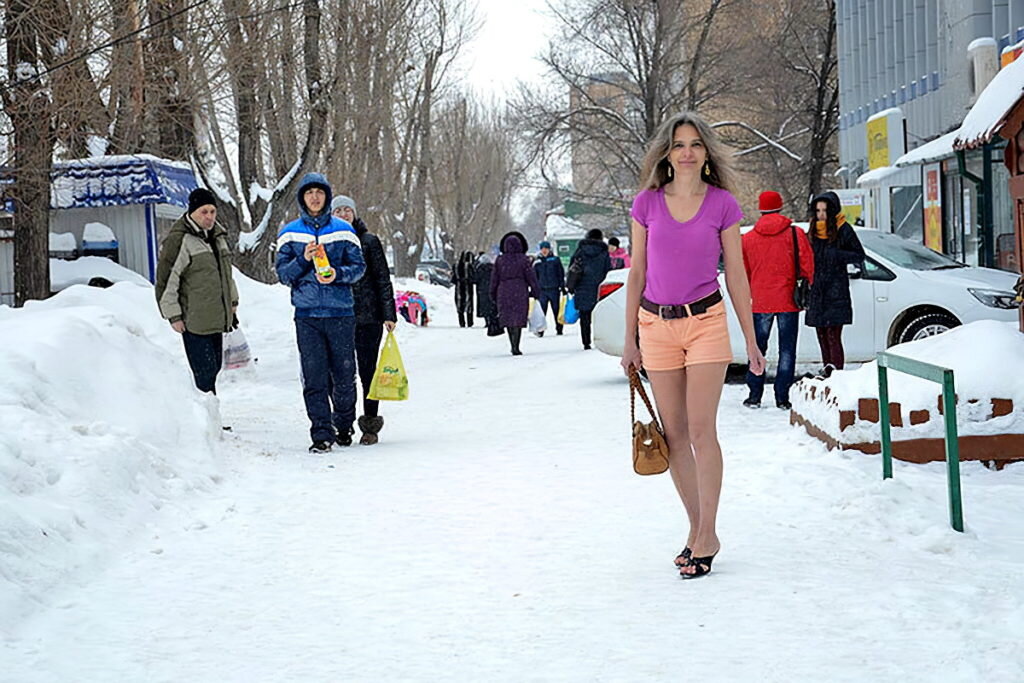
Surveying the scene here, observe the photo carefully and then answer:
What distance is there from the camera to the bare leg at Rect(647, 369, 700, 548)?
6.25 meters

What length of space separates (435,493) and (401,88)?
3633 centimetres

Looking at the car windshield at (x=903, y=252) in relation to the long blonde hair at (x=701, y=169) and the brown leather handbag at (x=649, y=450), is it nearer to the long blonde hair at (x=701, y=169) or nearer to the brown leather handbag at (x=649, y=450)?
the long blonde hair at (x=701, y=169)

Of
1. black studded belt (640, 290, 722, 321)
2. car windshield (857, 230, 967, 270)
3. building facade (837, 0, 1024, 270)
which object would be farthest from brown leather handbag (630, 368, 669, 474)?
building facade (837, 0, 1024, 270)

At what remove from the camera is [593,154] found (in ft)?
162

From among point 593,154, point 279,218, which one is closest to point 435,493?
point 279,218

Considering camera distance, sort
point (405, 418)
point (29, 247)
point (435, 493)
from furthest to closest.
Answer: point (29, 247) → point (405, 418) → point (435, 493)

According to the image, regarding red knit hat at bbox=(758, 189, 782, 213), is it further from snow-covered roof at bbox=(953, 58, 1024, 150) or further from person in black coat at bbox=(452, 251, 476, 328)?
person in black coat at bbox=(452, 251, 476, 328)

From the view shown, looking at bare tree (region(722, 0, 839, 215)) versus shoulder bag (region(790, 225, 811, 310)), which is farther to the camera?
bare tree (region(722, 0, 839, 215))

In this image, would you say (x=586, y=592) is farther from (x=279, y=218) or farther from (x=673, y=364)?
(x=279, y=218)

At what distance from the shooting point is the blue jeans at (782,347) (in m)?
12.5

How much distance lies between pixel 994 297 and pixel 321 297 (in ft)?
22.2

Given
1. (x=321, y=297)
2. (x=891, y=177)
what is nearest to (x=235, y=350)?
(x=321, y=297)

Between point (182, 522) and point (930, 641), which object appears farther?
point (182, 522)

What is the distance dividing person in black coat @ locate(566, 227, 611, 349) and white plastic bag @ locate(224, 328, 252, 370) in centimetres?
846
